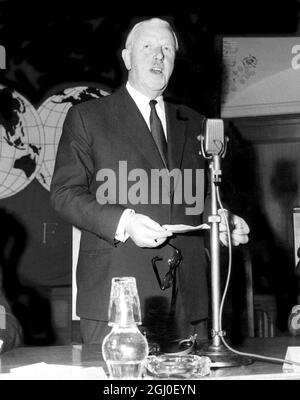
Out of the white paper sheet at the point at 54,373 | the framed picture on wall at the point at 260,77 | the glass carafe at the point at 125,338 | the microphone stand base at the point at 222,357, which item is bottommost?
the white paper sheet at the point at 54,373

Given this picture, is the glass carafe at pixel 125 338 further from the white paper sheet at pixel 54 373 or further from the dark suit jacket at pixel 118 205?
the dark suit jacket at pixel 118 205

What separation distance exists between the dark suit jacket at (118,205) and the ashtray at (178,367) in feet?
2.09

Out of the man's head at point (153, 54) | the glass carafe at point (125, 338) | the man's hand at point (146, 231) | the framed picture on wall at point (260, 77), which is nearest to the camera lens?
the glass carafe at point (125, 338)

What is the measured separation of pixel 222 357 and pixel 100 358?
0.83 ft

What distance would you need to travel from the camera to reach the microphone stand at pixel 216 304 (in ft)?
3.36

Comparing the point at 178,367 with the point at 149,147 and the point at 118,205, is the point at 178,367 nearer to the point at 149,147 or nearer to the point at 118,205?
the point at 118,205

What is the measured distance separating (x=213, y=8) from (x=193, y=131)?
112cm

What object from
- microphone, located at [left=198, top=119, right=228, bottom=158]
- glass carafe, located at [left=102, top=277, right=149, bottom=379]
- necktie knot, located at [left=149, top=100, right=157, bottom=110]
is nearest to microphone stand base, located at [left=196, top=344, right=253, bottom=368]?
glass carafe, located at [left=102, top=277, right=149, bottom=379]

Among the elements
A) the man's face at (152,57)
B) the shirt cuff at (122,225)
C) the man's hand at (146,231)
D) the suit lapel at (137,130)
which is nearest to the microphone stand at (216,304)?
the man's hand at (146,231)

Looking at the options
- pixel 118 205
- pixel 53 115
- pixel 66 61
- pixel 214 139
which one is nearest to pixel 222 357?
pixel 214 139

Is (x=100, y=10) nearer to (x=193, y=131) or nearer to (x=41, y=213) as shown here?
(x=41, y=213)

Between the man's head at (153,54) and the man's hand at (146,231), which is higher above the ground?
the man's head at (153,54)

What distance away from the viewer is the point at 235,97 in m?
3.07

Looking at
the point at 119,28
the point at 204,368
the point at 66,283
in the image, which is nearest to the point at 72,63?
the point at 119,28
